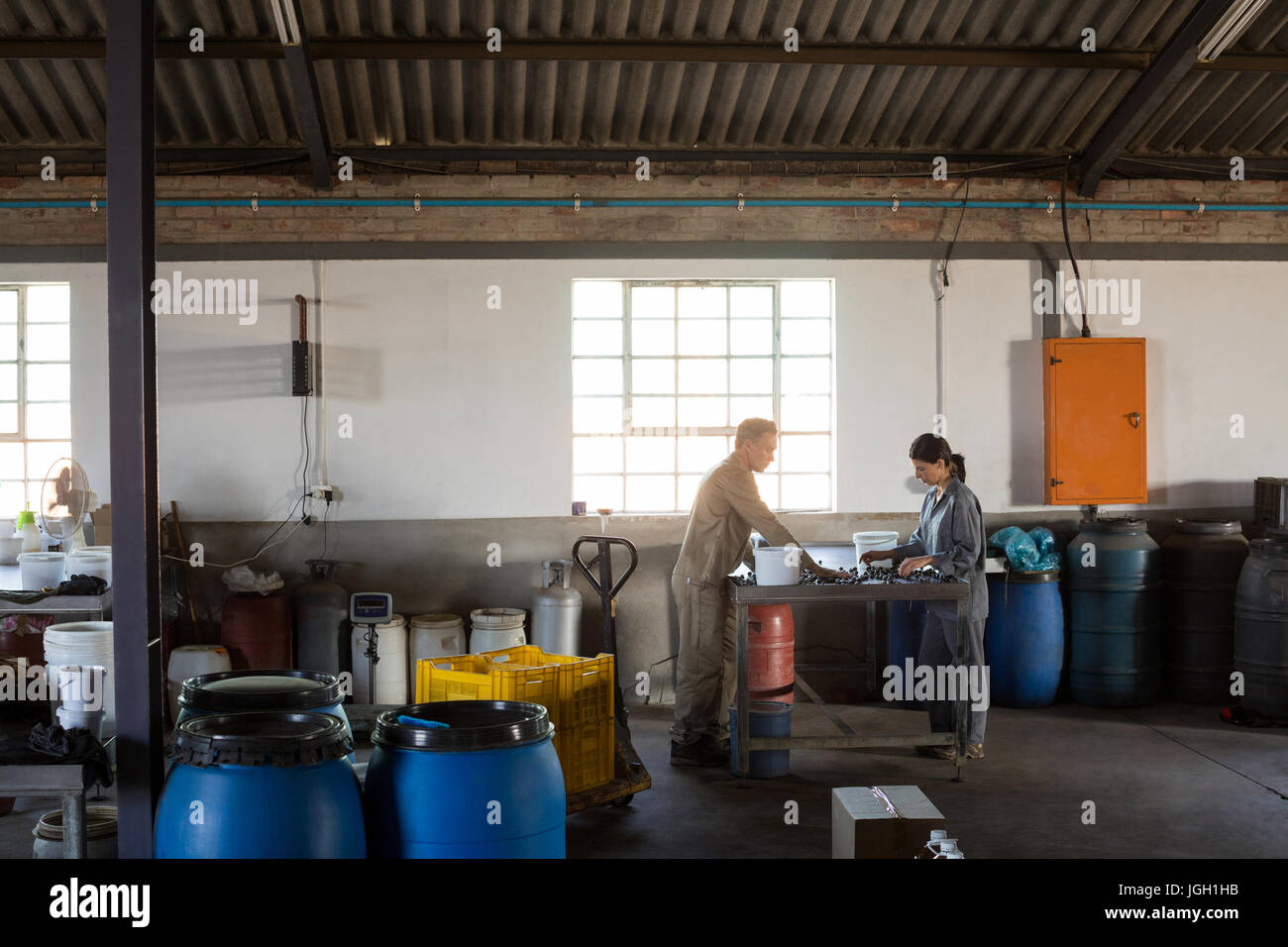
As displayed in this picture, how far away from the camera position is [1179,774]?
5.76 metres

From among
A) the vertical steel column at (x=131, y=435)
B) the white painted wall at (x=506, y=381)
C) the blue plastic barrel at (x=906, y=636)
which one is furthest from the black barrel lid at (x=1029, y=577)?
the vertical steel column at (x=131, y=435)

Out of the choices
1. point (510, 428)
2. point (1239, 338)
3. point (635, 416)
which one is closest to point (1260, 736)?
point (1239, 338)

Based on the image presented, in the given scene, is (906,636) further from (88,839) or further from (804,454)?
(88,839)

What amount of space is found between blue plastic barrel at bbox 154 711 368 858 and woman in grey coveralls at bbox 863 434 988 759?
3600 millimetres

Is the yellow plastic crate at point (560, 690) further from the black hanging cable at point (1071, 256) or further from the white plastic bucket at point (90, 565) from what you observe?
the black hanging cable at point (1071, 256)

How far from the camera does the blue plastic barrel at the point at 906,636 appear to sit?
732cm

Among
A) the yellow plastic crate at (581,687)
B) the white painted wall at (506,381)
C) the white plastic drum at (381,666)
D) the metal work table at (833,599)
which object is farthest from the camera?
the white painted wall at (506,381)

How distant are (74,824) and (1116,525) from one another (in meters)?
6.48

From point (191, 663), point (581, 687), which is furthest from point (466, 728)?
point (191, 663)

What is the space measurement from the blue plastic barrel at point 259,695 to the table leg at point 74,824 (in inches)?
15.7

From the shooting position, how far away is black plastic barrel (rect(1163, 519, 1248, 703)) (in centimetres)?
725

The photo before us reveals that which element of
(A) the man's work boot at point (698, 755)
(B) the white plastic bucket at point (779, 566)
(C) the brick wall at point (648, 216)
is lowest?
(A) the man's work boot at point (698, 755)

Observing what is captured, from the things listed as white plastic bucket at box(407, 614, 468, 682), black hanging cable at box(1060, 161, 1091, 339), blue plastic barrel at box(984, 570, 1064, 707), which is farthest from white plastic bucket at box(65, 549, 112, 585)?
black hanging cable at box(1060, 161, 1091, 339)

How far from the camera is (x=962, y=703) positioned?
5.77 m
